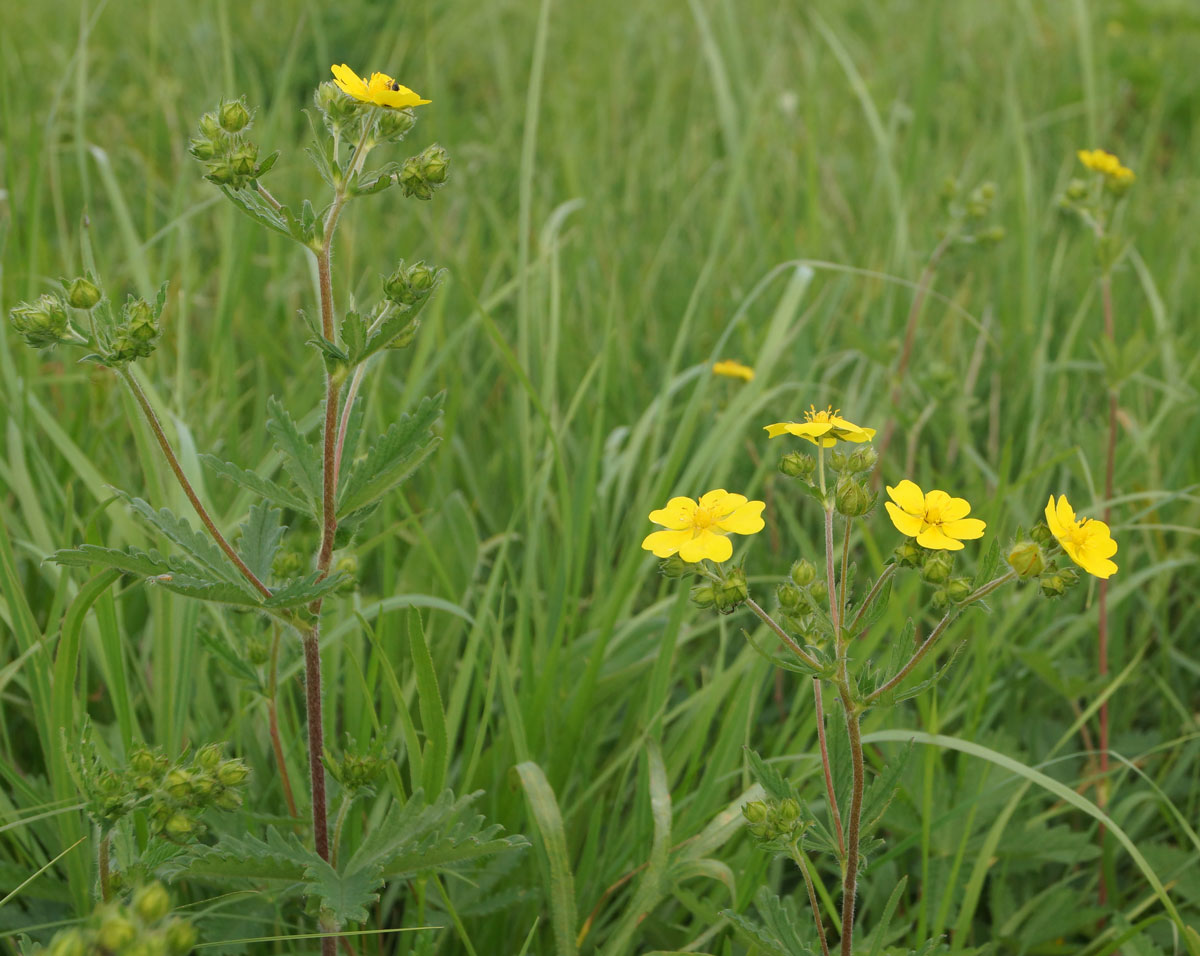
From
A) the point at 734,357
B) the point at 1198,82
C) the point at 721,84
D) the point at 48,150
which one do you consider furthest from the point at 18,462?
the point at 1198,82

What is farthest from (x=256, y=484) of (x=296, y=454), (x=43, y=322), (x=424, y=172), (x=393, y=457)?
(x=424, y=172)

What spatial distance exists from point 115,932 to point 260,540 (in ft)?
2.02

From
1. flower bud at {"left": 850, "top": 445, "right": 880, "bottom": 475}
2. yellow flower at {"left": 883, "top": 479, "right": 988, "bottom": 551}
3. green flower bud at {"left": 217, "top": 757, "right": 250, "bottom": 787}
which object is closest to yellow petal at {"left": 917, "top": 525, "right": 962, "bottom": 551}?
yellow flower at {"left": 883, "top": 479, "right": 988, "bottom": 551}

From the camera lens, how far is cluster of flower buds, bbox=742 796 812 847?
1.21 m

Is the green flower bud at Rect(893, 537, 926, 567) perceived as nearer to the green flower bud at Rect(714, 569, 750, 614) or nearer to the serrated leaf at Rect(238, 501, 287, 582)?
the green flower bud at Rect(714, 569, 750, 614)

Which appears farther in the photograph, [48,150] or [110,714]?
[48,150]

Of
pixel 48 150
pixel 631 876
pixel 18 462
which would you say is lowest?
pixel 631 876

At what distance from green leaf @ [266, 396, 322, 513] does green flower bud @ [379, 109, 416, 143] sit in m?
0.34

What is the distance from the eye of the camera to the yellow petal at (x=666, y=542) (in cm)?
120

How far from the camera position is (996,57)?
5043 millimetres

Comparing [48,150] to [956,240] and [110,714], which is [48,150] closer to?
[110,714]

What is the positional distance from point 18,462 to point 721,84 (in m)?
2.20

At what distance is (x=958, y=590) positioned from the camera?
1.22m

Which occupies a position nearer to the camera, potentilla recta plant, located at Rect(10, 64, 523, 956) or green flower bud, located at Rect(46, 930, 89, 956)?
green flower bud, located at Rect(46, 930, 89, 956)
